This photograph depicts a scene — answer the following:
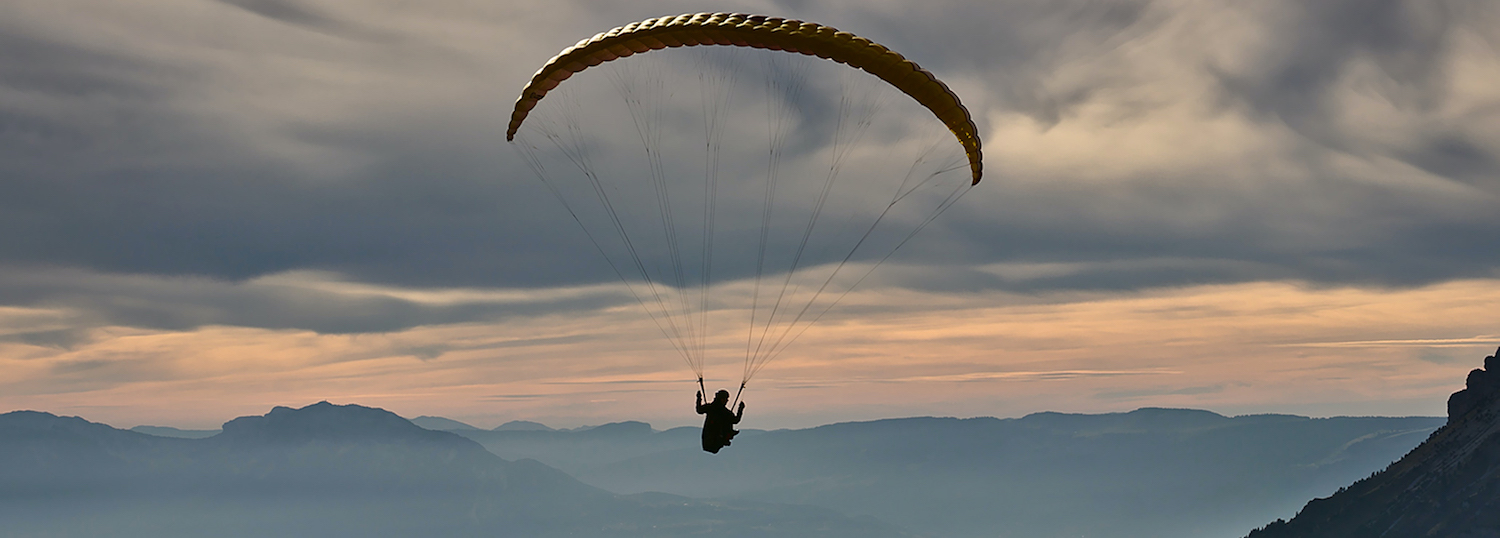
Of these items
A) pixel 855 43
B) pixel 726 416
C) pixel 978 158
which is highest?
pixel 855 43

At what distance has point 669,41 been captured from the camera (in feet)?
98.6

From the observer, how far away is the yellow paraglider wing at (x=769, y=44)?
29.4 meters

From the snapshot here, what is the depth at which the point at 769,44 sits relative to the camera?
29859 millimetres

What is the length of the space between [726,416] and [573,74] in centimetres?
1272

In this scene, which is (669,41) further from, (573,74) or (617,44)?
(573,74)

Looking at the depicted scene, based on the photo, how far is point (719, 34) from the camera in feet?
97.2

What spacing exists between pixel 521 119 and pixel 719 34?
8411mm

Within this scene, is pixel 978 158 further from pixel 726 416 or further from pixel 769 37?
pixel 726 416

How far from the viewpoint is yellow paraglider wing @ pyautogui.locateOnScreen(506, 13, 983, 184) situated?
29.4 m

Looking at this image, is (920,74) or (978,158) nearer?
(920,74)

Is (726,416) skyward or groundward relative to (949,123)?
groundward

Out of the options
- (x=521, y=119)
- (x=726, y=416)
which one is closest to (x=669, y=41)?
(x=521, y=119)

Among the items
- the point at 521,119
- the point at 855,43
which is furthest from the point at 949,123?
the point at 521,119

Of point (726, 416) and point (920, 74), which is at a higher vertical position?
point (920, 74)
